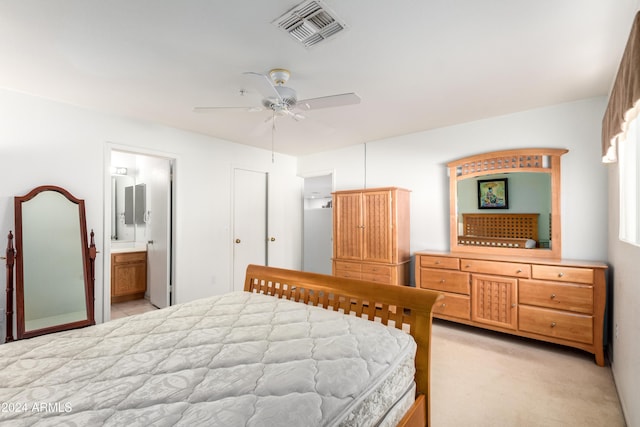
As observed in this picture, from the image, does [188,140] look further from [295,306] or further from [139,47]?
[295,306]

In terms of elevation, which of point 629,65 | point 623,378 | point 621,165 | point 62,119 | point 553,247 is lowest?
point 623,378

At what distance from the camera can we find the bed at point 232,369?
3.18 feet

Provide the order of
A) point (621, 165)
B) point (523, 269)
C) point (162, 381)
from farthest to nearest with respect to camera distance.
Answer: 1. point (523, 269)
2. point (621, 165)
3. point (162, 381)

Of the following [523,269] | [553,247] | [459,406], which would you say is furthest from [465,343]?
[553,247]

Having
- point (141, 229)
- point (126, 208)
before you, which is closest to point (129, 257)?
point (141, 229)

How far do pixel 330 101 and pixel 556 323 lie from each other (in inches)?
110

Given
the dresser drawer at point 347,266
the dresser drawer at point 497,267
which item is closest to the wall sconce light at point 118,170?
the dresser drawer at point 347,266

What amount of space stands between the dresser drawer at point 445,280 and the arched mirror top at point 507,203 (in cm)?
43

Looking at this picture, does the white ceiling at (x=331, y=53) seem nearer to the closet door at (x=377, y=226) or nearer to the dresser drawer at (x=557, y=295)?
the closet door at (x=377, y=226)

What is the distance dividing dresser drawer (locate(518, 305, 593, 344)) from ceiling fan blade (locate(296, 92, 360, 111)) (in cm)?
252

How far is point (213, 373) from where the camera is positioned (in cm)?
120

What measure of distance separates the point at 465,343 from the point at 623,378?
120cm

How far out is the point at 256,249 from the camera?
487 cm

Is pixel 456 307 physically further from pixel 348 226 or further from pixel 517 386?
pixel 348 226
